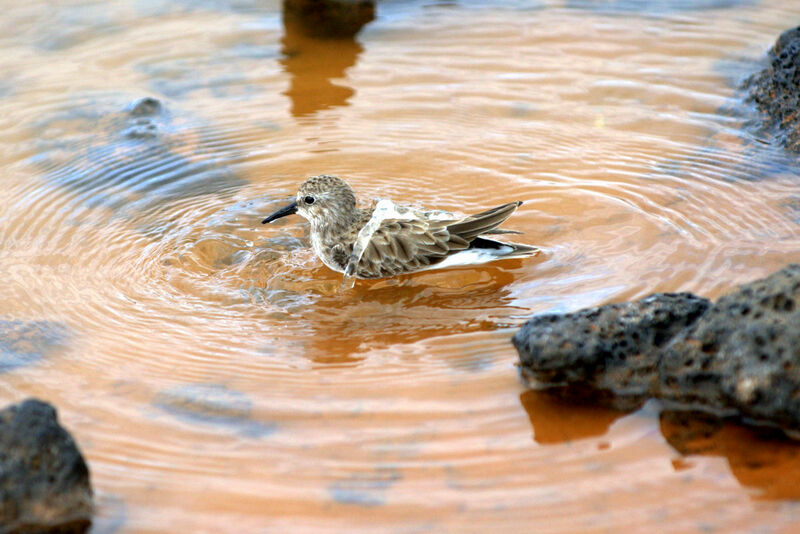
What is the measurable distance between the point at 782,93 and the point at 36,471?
8177 mm

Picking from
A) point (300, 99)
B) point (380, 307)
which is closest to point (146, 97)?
point (300, 99)

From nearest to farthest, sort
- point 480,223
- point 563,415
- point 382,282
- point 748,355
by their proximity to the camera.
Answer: point 748,355 < point 563,415 < point 480,223 < point 382,282

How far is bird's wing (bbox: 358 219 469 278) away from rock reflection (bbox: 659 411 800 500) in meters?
2.54

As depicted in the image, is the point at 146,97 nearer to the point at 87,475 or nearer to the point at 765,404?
the point at 87,475

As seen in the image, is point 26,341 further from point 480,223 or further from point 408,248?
point 480,223

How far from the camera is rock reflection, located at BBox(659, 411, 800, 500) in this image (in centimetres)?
473

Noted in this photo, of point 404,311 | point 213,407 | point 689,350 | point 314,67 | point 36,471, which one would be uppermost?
point 314,67

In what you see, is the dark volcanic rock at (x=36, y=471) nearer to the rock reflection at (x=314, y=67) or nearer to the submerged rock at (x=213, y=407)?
the submerged rock at (x=213, y=407)

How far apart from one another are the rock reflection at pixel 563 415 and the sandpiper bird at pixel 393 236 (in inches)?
71.8

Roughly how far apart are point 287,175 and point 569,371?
432 cm

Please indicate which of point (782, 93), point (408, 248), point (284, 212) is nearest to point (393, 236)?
point (408, 248)

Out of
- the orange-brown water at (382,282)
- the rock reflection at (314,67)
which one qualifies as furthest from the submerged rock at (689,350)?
the rock reflection at (314,67)

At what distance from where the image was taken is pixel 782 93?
9273mm

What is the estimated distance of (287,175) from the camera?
8.81 metres
